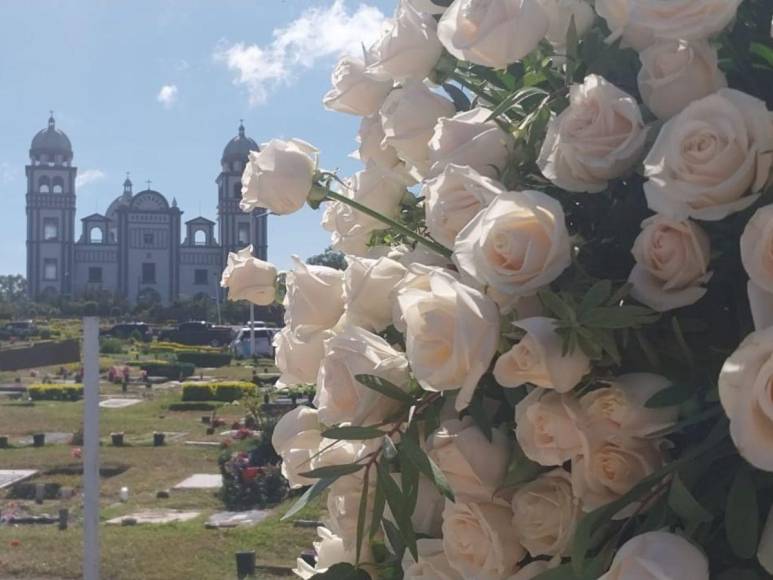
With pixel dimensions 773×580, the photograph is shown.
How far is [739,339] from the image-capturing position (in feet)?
2.51

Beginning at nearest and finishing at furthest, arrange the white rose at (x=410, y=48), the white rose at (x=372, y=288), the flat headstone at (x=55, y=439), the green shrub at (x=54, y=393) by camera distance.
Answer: the white rose at (x=372, y=288), the white rose at (x=410, y=48), the flat headstone at (x=55, y=439), the green shrub at (x=54, y=393)

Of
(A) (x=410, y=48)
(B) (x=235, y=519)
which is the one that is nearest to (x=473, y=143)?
(A) (x=410, y=48)

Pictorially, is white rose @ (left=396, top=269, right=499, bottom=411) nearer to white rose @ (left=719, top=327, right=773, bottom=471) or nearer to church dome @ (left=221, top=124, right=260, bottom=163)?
white rose @ (left=719, top=327, right=773, bottom=471)

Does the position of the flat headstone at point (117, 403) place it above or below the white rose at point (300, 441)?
below

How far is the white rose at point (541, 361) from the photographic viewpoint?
72 cm

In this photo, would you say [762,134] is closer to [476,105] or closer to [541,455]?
[541,455]

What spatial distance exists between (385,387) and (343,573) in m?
0.24

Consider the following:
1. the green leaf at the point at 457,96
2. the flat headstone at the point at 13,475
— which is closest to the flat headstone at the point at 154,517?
the flat headstone at the point at 13,475

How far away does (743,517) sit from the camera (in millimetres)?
691

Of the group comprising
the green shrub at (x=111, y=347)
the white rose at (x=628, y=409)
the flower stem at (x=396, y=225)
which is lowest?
the green shrub at (x=111, y=347)

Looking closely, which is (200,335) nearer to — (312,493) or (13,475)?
(13,475)

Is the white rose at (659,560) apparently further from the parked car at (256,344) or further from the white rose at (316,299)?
the parked car at (256,344)

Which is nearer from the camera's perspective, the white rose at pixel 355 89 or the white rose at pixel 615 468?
the white rose at pixel 615 468

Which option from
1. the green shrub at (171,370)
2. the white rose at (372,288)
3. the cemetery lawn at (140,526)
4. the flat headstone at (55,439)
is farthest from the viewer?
the green shrub at (171,370)
